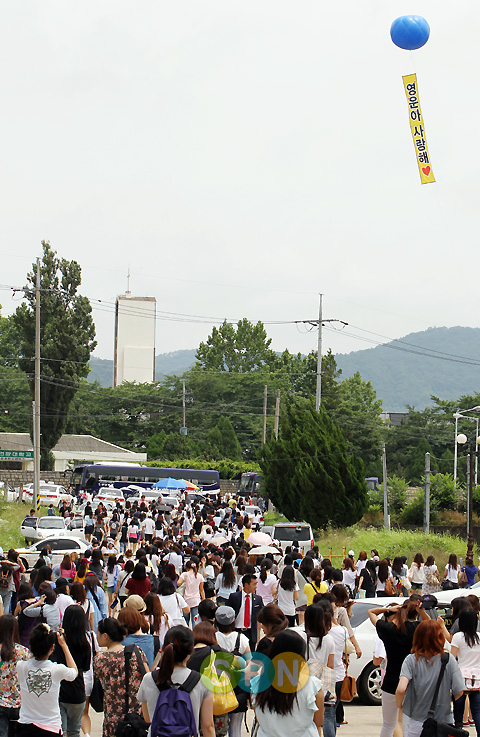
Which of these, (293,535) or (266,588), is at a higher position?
(266,588)

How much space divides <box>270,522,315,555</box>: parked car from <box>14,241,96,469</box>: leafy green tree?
34.3m

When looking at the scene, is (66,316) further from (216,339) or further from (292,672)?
(292,672)

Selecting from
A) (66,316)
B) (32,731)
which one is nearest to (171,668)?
(32,731)

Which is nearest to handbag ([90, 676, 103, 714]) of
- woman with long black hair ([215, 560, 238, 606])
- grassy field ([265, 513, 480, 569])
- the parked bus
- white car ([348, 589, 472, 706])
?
white car ([348, 589, 472, 706])

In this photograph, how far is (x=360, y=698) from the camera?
11328mm

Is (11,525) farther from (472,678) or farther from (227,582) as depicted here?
(472,678)

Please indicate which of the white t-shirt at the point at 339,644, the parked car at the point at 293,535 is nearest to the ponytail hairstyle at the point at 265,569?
the white t-shirt at the point at 339,644

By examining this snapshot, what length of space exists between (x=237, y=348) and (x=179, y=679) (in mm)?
91727

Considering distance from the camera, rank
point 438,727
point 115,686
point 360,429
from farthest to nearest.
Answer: point 360,429
point 115,686
point 438,727

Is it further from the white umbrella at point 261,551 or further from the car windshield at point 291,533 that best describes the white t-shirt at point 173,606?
the car windshield at point 291,533

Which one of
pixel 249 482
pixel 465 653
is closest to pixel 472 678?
pixel 465 653

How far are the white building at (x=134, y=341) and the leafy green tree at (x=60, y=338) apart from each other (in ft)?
266

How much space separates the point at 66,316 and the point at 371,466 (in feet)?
95.5

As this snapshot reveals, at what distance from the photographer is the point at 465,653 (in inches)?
331
